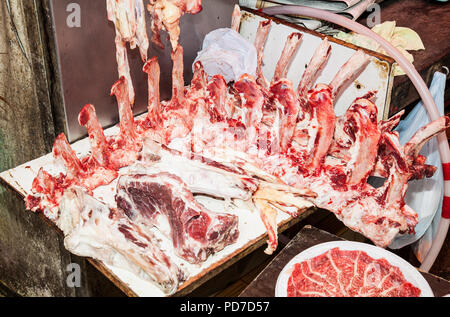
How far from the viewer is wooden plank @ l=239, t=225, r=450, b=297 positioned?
162 cm

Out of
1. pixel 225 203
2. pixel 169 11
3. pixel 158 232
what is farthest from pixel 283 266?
pixel 169 11

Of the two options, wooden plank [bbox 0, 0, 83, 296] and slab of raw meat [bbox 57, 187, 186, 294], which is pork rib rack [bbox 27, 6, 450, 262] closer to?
slab of raw meat [bbox 57, 187, 186, 294]

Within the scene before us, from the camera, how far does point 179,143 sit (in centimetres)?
222

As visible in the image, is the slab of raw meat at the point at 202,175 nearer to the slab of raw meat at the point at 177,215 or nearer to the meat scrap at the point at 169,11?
the slab of raw meat at the point at 177,215

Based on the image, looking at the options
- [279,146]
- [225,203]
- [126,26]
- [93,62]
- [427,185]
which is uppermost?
[126,26]

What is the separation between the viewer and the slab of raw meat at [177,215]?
1.68m

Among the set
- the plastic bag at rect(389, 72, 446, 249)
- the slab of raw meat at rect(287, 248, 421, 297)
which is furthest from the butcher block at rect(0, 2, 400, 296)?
the plastic bag at rect(389, 72, 446, 249)

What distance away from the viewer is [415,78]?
227cm

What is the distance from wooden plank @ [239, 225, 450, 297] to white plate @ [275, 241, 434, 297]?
5 cm

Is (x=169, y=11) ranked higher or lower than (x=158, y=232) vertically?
higher

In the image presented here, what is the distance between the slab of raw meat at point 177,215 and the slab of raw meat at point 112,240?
0.06 metres

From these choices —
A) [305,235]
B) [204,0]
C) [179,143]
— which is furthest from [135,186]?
[204,0]

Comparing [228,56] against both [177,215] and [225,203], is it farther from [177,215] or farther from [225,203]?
[177,215]

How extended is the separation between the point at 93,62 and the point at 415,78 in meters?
1.40
